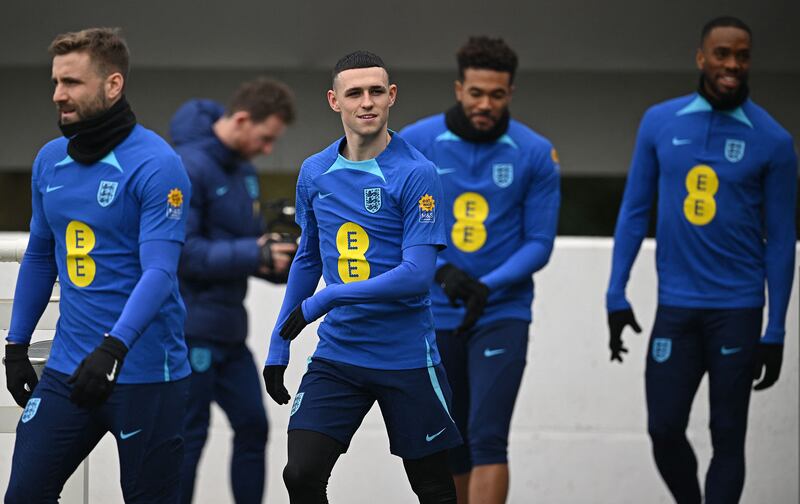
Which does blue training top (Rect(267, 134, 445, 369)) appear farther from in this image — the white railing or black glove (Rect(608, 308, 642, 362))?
black glove (Rect(608, 308, 642, 362))

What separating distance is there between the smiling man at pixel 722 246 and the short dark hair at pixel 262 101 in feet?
5.34

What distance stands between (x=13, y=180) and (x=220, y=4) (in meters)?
3.49

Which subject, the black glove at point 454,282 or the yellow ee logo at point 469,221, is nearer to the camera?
the black glove at point 454,282

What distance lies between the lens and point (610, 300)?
19.7 feet

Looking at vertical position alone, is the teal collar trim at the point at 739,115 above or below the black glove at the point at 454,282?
above

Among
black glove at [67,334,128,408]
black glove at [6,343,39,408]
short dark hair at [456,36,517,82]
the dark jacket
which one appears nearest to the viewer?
black glove at [67,334,128,408]

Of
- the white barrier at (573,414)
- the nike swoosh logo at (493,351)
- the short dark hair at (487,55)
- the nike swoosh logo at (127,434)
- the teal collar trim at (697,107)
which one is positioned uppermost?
the short dark hair at (487,55)

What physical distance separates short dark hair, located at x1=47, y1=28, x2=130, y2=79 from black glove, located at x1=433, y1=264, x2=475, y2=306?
1533mm

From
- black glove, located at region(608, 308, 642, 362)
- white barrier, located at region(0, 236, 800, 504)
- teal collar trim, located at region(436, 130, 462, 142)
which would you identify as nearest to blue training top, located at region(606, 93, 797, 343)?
black glove, located at region(608, 308, 642, 362)

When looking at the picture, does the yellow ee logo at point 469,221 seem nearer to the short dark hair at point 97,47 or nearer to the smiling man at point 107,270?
the smiling man at point 107,270

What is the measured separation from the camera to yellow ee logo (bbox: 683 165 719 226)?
5.63 meters

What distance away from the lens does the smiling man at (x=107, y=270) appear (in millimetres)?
4363

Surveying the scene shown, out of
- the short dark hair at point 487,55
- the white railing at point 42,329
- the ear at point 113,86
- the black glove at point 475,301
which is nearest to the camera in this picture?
the ear at point 113,86

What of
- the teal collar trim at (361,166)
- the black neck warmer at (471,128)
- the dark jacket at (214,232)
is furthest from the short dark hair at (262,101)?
the teal collar trim at (361,166)
